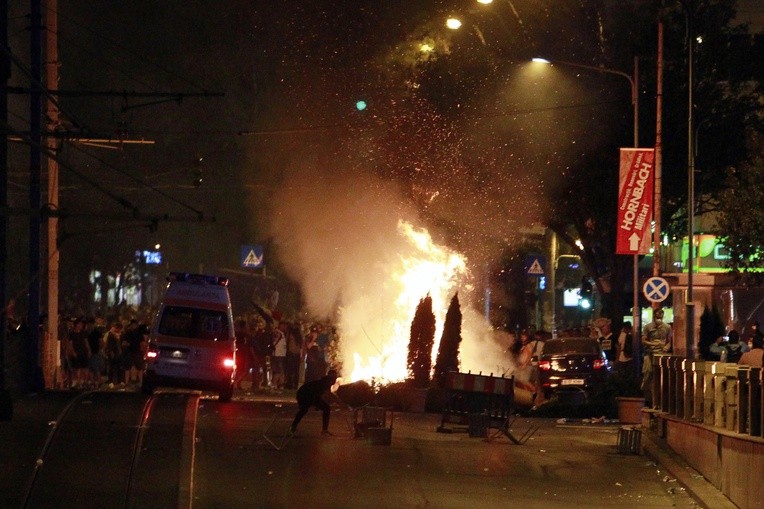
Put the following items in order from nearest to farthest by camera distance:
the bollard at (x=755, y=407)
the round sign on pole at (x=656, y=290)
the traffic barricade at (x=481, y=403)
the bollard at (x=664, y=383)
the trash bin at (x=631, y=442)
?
the bollard at (x=755, y=407), the trash bin at (x=631, y=442), the bollard at (x=664, y=383), the traffic barricade at (x=481, y=403), the round sign on pole at (x=656, y=290)

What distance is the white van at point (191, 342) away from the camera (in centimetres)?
2416

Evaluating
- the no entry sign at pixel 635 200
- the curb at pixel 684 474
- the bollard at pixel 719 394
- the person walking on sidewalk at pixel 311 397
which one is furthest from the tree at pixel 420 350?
the bollard at pixel 719 394

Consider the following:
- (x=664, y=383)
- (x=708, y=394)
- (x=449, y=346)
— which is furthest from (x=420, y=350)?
(x=708, y=394)

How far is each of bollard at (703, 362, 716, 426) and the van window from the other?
39.0 feet

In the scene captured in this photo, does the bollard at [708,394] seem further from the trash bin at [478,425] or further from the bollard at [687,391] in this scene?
the trash bin at [478,425]

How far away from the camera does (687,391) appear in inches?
627

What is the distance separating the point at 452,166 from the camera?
1431 inches

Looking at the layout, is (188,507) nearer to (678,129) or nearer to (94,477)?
(94,477)

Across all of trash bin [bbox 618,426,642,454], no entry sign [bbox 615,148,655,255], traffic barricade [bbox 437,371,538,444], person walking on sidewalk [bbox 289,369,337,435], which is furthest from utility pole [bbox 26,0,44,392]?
trash bin [bbox 618,426,642,454]

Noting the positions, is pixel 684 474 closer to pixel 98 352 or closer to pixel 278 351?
pixel 278 351

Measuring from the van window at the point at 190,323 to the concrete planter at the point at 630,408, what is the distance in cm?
772

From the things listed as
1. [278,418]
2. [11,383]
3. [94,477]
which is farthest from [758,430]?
[11,383]

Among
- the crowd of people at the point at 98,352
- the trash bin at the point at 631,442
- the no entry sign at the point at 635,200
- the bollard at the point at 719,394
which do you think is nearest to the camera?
the bollard at the point at 719,394

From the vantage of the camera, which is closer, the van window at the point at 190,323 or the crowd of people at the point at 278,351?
the van window at the point at 190,323
